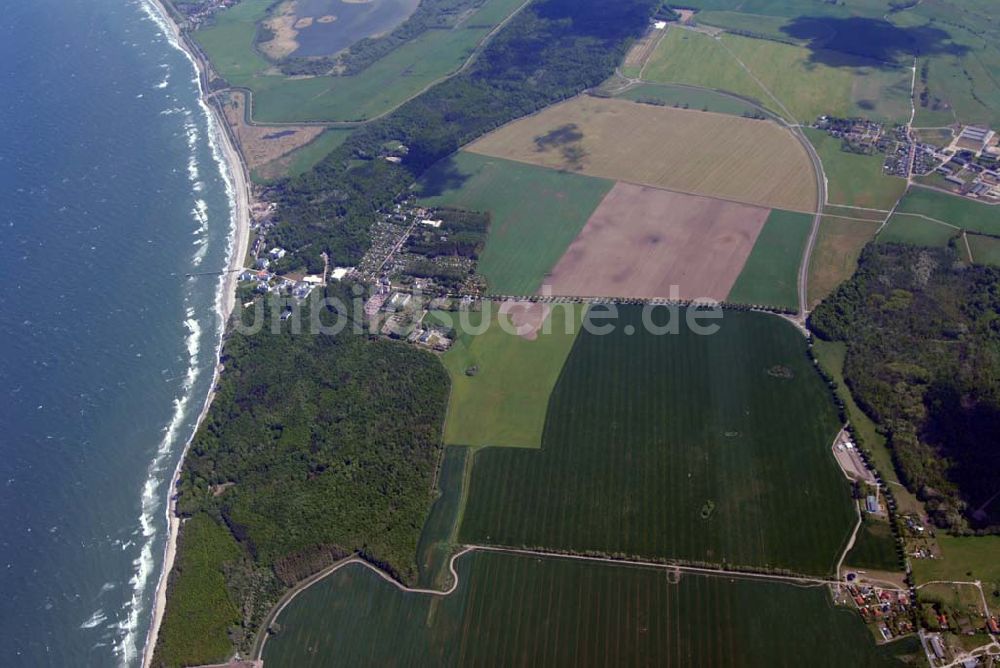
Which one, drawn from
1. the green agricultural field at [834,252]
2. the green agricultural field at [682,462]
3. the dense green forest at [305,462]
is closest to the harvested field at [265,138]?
the dense green forest at [305,462]

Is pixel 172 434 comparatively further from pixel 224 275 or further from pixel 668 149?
pixel 668 149

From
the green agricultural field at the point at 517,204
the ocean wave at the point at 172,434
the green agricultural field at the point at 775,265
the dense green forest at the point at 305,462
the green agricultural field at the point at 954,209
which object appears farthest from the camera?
the green agricultural field at the point at 954,209

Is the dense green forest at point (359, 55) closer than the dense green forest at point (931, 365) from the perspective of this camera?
No

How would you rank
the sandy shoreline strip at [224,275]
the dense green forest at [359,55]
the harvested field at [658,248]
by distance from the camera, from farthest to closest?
1. the dense green forest at [359,55]
2. the harvested field at [658,248]
3. the sandy shoreline strip at [224,275]

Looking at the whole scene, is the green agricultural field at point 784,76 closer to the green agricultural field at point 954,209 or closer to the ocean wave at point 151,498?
the green agricultural field at point 954,209

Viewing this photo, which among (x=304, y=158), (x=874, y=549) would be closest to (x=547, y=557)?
(x=874, y=549)

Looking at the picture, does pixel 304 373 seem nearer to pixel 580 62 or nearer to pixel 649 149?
pixel 649 149

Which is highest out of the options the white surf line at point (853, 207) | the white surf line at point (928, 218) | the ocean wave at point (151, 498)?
the white surf line at point (928, 218)

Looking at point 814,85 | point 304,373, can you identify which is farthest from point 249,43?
point 814,85
